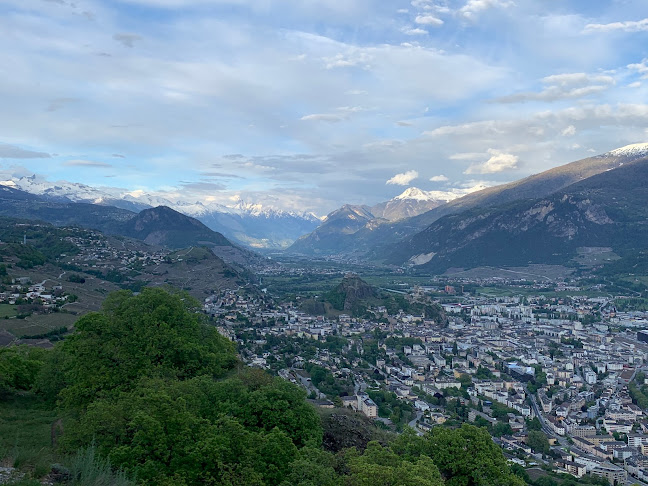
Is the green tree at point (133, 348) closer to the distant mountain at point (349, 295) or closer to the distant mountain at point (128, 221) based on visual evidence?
the distant mountain at point (349, 295)

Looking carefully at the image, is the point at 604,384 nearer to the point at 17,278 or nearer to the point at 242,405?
the point at 242,405

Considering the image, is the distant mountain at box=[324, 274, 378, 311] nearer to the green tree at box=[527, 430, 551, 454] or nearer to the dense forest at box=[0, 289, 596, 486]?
the green tree at box=[527, 430, 551, 454]

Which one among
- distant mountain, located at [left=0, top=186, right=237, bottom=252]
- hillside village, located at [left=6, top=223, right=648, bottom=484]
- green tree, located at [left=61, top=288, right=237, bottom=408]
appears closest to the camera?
green tree, located at [left=61, top=288, right=237, bottom=408]

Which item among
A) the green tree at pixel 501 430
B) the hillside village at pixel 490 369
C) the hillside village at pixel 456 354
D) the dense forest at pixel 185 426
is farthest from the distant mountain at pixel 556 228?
the dense forest at pixel 185 426

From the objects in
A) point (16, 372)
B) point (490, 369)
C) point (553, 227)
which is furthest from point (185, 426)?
point (553, 227)

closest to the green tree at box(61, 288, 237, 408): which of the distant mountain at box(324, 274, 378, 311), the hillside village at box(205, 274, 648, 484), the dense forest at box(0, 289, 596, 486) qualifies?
the dense forest at box(0, 289, 596, 486)

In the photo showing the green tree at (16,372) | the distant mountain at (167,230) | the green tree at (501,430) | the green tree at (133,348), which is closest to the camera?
the green tree at (133,348)
